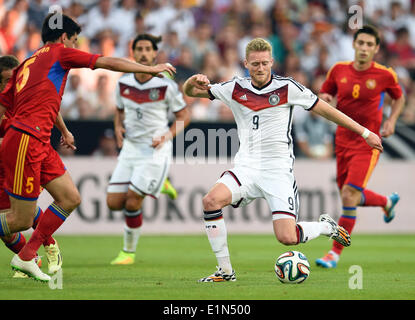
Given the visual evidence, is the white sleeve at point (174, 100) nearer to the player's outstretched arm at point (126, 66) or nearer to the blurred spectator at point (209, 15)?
the player's outstretched arm at point (126, 66)

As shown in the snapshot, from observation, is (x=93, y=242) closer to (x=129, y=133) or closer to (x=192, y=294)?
(x=129, y=133)

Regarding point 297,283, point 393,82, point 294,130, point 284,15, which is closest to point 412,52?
point 284,15

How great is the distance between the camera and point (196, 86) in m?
8.28

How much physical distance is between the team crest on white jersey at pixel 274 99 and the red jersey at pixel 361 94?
97.2 inches

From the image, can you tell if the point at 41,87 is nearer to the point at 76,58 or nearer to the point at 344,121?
the point at 76,58

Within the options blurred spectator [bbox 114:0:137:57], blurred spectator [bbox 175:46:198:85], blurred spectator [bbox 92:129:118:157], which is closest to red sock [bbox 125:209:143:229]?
blurred spectator [bbox 92:129:118:157]

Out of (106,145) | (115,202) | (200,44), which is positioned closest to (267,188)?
(115,202)

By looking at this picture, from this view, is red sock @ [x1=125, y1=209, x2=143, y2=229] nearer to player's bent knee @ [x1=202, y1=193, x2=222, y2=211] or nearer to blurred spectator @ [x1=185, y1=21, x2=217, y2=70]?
player's bent knee @ [x1=202, y1=193, x2=222, y2=211]

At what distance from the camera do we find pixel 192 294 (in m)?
7.09

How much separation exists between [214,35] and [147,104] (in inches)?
314

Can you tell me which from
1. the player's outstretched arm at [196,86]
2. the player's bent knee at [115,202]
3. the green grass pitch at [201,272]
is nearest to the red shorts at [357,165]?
the green grass pitch at [201,272]

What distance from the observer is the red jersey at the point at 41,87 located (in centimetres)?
766

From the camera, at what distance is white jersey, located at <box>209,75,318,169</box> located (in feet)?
27.1
